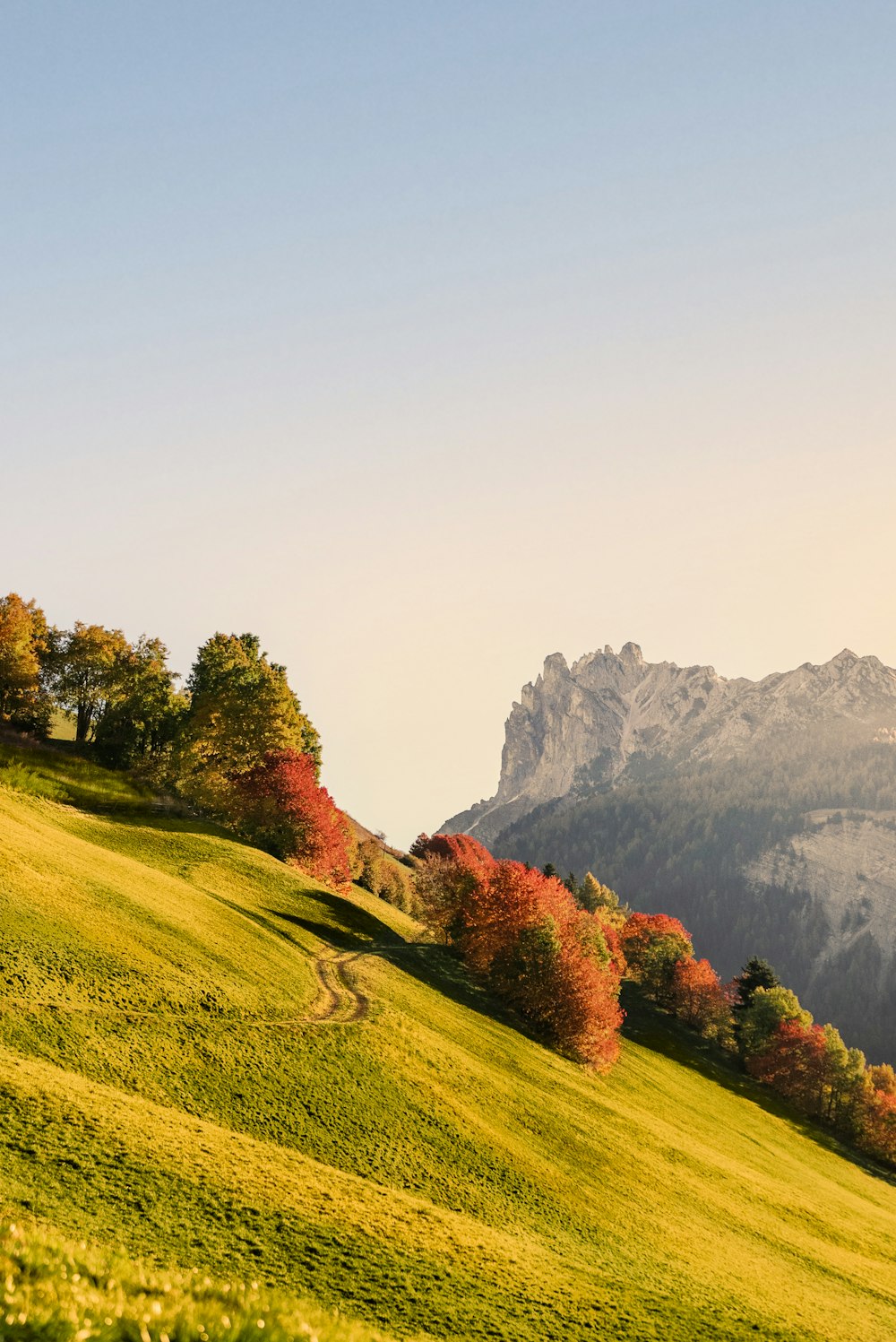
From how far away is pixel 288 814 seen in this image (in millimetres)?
82875

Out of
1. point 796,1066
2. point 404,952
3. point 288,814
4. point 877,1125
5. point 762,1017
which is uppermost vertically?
point 288,814

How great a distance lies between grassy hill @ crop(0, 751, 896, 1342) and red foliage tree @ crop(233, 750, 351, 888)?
21.1 m

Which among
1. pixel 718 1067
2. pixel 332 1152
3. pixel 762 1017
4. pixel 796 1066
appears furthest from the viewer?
pixel 762 1017

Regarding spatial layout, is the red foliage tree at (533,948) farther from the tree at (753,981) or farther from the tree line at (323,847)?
the tree at (753,981)

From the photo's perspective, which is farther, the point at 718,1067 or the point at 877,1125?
the point at 718,1067

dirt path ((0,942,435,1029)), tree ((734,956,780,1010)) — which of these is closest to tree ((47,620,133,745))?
dirt path ((0,942,435,1029))

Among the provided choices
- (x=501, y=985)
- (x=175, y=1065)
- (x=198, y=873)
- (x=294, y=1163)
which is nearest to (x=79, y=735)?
(x=198, y=873)

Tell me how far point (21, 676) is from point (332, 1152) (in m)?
82.0

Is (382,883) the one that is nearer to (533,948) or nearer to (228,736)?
(228,736)

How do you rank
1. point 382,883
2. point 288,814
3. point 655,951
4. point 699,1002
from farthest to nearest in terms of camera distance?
point 655,951, point 699,1002, point 382,883, point 288,814

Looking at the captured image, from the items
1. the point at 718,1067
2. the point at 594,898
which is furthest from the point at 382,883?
the point at 594,898

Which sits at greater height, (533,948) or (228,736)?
(228,736)

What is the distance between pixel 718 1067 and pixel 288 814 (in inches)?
2628

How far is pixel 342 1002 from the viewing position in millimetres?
44188
